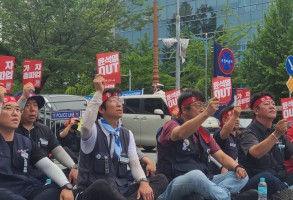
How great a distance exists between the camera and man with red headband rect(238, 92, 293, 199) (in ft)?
18.9

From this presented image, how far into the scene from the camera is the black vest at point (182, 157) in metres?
5.29

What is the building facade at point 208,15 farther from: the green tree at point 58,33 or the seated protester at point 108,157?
the seated protester at point 108,157

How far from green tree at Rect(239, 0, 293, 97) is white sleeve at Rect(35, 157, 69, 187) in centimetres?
2296

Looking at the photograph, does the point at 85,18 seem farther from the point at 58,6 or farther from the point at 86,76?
the point at 86,76

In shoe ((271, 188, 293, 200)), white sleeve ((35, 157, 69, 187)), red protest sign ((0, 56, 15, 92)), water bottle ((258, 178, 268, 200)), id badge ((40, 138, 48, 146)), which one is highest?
red protest sign ((0, 56, 15, 92))

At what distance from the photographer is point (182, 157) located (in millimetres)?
5320

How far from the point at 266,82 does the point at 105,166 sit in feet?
78.3

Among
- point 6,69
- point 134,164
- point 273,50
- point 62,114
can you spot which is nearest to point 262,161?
point 134,164

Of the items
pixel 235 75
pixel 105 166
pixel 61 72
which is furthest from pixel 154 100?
pixel 235 75

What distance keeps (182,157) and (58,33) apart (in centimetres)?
1997

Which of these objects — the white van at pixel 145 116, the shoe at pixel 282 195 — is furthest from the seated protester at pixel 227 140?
the white van at pixel 145 116

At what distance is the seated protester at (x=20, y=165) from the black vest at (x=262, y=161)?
7.48 ft

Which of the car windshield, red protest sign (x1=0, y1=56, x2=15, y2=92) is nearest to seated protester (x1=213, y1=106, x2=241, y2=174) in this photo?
red protest sign (x1=0, y1=56, x2=15, y2=92)

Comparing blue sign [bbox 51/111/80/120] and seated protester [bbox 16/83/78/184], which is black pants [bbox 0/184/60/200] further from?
blue sign [bbox 51/111/80/120]
